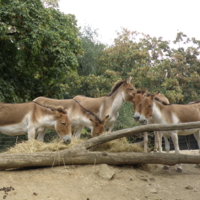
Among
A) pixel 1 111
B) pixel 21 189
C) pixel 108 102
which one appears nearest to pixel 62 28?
pixel 108 102

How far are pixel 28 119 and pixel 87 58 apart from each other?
65.0ft

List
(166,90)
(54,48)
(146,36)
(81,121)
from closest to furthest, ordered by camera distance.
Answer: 1. (81,121)
2. (54,48)
3. (166,90)
4. (146,36)

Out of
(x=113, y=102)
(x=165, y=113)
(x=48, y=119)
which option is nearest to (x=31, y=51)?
(x=113, y=102)

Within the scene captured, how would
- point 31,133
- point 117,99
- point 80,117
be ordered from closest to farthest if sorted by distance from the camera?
point 31,133, point 80,117, point 117,99

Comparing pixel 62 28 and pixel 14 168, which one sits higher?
pixel 62 28

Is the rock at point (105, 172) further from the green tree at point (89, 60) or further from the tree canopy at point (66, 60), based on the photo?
the green tree at point (89, 60)

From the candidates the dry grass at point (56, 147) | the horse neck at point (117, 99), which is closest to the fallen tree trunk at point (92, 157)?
the dry grass at point (56, 147)

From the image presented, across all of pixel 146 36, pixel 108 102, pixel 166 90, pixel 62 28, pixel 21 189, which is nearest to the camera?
pixel 21 189

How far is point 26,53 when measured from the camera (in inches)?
574

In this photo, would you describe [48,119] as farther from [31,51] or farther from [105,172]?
[31,51]

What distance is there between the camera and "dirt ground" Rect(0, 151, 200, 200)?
5367 millimetres

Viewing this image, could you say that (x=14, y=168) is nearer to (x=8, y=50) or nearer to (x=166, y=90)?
(x=8, y=50)

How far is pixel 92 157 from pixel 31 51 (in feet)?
26.3

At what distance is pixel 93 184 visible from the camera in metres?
6.06
